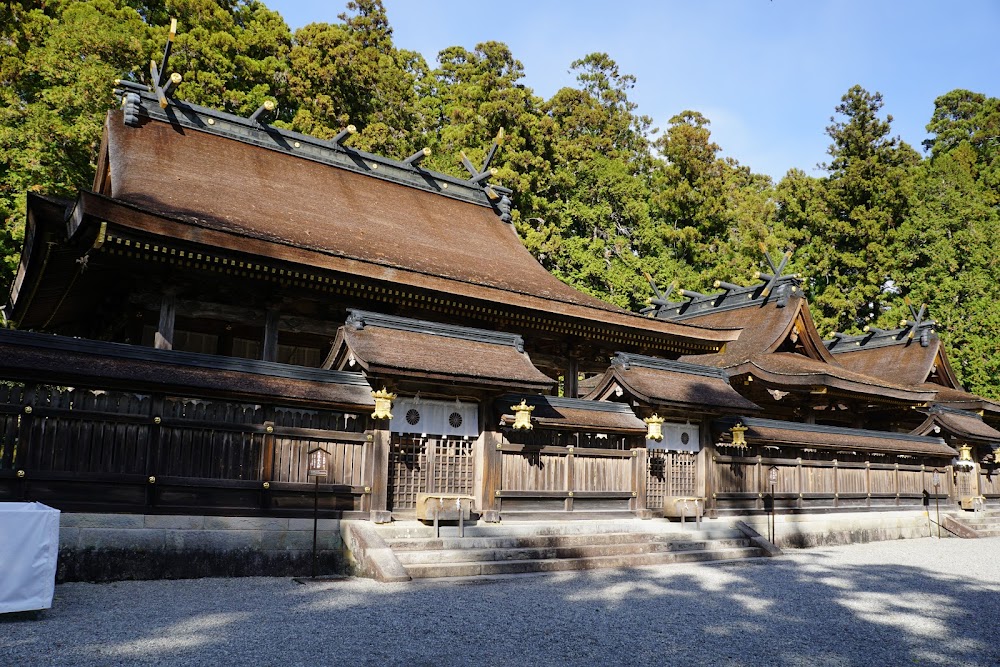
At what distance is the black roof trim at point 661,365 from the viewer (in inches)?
603

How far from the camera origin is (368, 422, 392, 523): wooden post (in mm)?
11797

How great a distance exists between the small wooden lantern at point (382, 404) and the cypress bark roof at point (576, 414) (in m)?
2.28

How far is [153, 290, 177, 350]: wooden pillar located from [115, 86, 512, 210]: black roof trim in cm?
618

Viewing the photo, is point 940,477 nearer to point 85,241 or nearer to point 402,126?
point 85,241

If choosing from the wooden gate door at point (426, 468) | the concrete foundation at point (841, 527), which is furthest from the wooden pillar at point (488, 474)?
the concrete foundation at point (841, 527)

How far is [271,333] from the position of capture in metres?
13.8

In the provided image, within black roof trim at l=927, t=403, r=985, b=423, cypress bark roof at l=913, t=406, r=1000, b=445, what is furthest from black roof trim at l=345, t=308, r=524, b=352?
black roof trim at l=927, t=403, r=985, b=423

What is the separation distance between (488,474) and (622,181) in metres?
29.0

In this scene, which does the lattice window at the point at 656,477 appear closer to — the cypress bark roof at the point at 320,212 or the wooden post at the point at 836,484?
the cypress bark roof at the point at 320,212

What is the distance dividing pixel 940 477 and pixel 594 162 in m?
23.1

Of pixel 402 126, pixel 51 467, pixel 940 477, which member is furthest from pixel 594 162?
pixel 51 467

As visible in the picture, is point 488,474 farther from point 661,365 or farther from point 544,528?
point 661,365

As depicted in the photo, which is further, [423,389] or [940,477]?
[940,477]

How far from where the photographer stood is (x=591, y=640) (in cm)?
719
